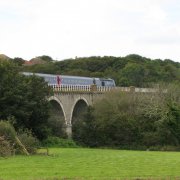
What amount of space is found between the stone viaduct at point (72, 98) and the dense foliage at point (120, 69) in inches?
1000

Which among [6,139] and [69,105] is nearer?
[6,139]

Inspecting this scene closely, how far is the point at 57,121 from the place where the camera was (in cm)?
5738

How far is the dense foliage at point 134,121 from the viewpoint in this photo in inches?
1962

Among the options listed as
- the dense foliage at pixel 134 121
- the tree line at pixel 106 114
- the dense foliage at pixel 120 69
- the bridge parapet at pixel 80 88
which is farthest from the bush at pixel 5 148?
the dense foliage at pixel 120 69

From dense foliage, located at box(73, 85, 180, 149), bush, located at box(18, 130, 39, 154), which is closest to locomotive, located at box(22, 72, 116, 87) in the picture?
dense foliage, located at box(73, 85, 180, 149)

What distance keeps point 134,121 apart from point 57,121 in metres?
9.68

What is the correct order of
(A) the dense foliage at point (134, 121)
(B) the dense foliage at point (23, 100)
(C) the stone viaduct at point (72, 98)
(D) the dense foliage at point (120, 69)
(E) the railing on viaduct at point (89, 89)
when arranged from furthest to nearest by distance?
(D) the dense foliage at point (120, 69) → (C) the stone viaduct at point (72, 98) → (E) the railing on viaduct at point (89, 89) → (A) the dense foliage at point (134, 121) → (B) the dense foliage at point (23, 100)

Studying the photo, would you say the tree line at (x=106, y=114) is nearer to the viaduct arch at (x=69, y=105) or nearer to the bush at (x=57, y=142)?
the bush at (x=57, y=142)

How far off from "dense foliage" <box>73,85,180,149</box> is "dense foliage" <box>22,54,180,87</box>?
33579 millimetres

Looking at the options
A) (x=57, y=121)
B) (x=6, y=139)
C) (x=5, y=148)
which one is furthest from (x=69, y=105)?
(x=5, y=148)

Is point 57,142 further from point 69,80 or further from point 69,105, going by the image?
point 69,80

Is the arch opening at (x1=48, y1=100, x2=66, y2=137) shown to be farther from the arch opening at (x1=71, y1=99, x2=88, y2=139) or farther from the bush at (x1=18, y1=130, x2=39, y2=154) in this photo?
the bush at (x1=18, y1=130, x2=39, y2=154)

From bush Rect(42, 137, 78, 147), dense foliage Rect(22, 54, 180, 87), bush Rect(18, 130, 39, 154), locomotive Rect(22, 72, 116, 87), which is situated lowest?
bush Rect(42, 137, 78, 147)

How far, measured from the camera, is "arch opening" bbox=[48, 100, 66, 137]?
54.6m
